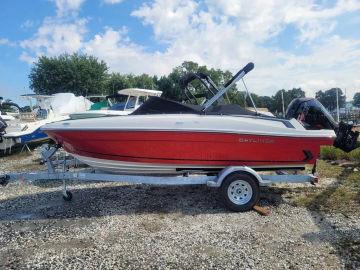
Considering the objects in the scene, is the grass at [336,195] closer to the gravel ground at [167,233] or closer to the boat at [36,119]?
the gravel ground at [167,233]

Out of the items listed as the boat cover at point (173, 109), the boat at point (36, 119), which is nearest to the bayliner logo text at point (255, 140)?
the boat cover at point (173, 109)

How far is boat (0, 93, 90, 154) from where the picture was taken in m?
11.5

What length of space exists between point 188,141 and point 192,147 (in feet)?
0.38

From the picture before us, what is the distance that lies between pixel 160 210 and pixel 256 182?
1461 mm

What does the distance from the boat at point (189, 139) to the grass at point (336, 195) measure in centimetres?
54

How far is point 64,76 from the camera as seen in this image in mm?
39062

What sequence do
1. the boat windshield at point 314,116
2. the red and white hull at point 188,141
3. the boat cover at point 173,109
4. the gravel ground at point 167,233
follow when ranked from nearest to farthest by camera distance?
the gravel ground at point 167,233 < the red and white hull at point 188,141 < the boat cover at point 173,109 < the boat windshield at point 314,116

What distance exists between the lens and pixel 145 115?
5.57m

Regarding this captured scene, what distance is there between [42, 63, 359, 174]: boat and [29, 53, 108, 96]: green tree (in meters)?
35.0

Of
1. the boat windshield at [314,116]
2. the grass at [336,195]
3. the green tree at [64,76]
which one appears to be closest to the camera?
the grass at [336,195]

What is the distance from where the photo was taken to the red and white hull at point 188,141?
213 inches

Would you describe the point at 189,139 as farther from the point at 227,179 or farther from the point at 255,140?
the point at 255,140

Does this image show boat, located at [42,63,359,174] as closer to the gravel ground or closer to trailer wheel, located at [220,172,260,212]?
trailer wheel, located at [220,172,260,212]

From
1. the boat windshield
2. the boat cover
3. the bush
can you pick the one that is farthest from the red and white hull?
the bush
